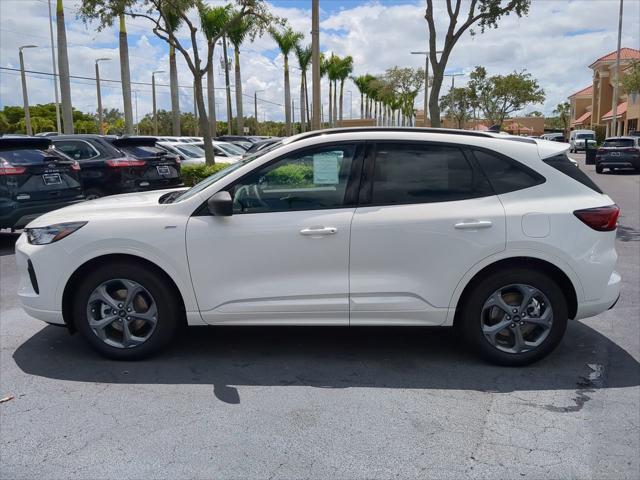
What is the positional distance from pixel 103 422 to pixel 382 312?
1.97m

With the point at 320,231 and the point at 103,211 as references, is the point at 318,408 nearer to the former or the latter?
the point at 320,231

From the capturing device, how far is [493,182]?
438 centimetres

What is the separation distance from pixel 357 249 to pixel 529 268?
124 cm

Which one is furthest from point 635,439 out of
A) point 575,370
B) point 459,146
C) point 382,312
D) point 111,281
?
point 111,281

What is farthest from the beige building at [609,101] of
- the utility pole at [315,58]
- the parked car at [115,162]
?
the parked car at [115,162]

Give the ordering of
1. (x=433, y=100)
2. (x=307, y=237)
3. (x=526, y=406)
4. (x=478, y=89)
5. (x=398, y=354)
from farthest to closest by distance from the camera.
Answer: (x=478, y=89) < (x=433, y=100) < (x=398, y=354) < (x=307, y=237) < (x=526, y=406)

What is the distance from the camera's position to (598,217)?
4.27 meters

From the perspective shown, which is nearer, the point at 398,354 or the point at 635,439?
the point at 635,439

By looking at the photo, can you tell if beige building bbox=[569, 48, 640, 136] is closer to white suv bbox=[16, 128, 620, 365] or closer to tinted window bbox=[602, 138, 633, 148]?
tinted window bbox=[602, 138, 633, 148]

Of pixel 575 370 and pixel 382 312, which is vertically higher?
pixel 382 312

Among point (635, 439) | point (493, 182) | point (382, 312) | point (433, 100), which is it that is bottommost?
point (635, 439)

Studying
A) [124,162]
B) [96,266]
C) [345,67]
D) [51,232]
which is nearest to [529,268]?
[96,266]

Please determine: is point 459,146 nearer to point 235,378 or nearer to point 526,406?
point 526,406

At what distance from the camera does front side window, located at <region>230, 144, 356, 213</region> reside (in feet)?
14.3
